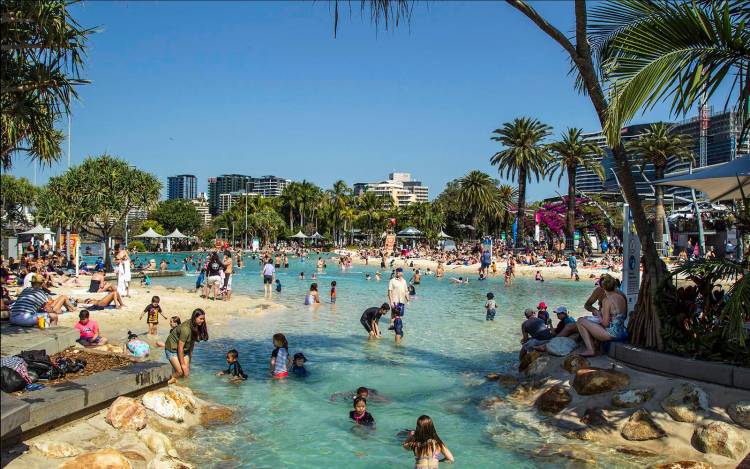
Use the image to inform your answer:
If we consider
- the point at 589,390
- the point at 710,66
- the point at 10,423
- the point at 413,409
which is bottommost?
the point at 413,409

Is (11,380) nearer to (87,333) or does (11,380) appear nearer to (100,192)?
(87,333)

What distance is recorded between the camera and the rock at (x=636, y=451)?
7.00 meters

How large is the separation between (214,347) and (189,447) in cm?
705

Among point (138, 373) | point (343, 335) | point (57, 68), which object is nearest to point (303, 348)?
point (343, 335)

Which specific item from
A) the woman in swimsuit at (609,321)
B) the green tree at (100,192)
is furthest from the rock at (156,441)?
the green tree at (100,192)

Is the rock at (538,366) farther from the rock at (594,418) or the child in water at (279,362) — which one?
the child in water at (279,362)

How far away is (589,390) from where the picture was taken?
28.1 ft

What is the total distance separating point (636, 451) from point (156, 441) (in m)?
6.05

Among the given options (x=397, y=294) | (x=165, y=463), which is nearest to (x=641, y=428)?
(x=165, y=463)

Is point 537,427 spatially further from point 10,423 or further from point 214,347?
point 214,347

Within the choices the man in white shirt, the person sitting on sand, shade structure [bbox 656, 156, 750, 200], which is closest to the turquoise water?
the man in white shirt

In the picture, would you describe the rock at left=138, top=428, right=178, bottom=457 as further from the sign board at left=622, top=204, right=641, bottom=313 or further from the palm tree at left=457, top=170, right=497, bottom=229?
the palm tree at left=457, top=170, right=497, bottom=229

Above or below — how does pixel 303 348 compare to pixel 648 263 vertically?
below

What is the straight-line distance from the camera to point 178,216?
111 meters
